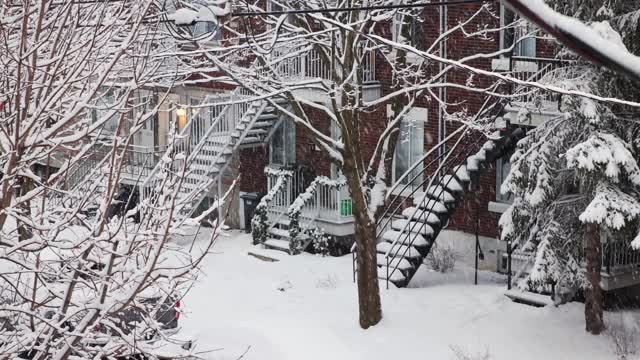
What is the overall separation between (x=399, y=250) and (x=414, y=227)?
707mm

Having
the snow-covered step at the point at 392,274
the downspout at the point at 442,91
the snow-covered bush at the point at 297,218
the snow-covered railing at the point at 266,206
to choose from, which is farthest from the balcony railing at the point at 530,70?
the snow-covered railing at the point at 266,206

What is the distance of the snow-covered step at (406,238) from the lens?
19.6 metres

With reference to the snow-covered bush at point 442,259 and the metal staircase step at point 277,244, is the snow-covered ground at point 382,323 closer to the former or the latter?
the snow-covered bush at point 442,259

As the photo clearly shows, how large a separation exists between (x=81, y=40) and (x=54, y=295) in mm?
2496

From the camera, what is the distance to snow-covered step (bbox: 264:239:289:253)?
23250 mm

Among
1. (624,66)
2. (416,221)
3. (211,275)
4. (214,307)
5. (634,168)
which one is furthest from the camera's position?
(211,275)

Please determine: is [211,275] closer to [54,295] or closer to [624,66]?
[54,295]

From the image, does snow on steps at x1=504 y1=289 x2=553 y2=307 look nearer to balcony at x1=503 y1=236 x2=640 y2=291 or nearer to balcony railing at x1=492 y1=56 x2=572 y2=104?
balcony at x1=503 y1=236 x2=640 y2=291

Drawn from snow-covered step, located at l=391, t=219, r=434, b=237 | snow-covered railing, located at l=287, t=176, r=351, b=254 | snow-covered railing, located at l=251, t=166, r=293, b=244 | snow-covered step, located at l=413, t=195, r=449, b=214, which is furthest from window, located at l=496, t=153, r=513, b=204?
snow-covered railing, located at l=251, t=166, r=293, b=244

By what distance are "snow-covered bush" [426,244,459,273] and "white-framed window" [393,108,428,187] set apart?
191 cm

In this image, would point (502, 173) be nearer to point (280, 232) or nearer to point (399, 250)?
point (399, 250)

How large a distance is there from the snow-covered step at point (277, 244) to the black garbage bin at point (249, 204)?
71.3 inches

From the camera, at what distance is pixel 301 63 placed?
2191 centimetres

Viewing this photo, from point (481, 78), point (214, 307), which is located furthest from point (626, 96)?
point (214, 307)
